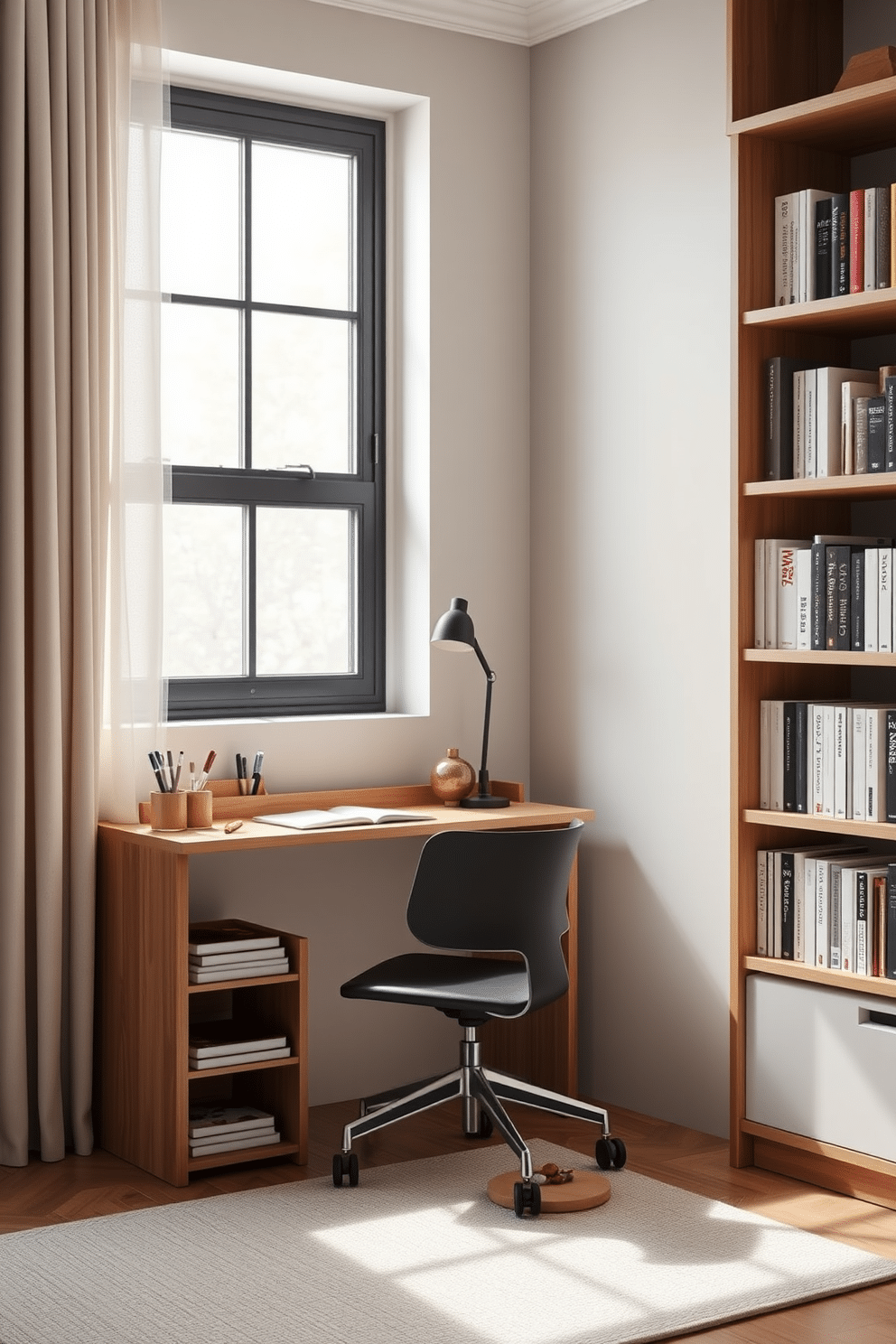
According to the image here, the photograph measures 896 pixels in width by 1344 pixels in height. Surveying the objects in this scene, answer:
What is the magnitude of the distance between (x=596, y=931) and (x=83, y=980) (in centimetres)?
137

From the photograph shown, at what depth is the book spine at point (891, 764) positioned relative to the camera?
130 inches

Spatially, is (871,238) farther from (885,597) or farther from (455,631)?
(455,631)

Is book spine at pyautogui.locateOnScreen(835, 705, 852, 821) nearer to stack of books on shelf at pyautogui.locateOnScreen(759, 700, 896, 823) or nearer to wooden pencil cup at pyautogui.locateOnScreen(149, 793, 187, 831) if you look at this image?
stack of books on shelf at pyautogui.locateOnScreen(759, 700, 896, 823)

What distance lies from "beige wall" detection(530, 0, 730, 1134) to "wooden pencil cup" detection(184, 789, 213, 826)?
3.70 ft

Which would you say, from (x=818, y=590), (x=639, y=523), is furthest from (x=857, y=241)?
(x=639, y=523)

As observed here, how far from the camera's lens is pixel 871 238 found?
3326 millimetres

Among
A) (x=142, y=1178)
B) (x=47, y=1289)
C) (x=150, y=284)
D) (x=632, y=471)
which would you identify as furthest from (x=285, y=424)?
(x=47, y=1289)

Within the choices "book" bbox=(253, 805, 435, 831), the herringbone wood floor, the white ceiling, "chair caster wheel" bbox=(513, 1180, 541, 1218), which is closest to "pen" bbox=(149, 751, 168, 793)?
"book" bbox=(253, 805, 435, 831)

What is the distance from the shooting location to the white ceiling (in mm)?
4258

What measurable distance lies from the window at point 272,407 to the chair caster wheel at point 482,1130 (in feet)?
3.82

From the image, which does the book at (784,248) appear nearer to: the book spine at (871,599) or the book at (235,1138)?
the book spine at (871,599)

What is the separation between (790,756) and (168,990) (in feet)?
4.72

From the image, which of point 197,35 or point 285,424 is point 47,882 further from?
point 197,35

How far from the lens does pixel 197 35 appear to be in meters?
3.99
